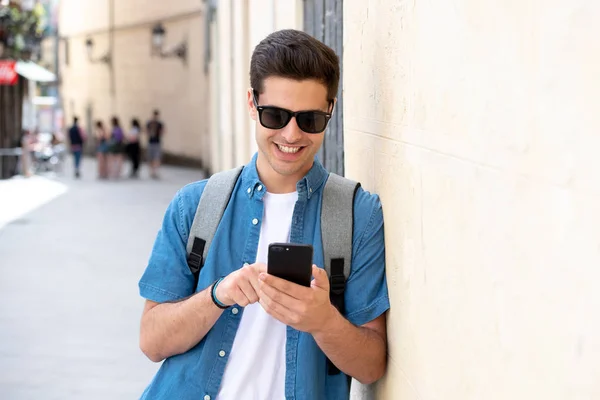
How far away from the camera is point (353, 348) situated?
2330 millimetres

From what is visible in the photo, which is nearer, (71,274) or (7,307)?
(7,307)

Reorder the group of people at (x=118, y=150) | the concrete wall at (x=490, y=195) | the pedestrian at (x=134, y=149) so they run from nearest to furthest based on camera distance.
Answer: the concrete wall at (x=490, y=195)
the group of people at (x=118, y=150)
the pedestrian at (x=134, y=149)

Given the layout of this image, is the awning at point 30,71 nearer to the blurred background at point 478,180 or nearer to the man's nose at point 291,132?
the blurred background at point 478,180

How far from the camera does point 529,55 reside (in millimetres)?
1344

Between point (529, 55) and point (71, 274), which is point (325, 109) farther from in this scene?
point (71, 274)

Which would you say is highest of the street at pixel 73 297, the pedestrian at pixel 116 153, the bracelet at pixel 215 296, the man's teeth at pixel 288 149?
the man's teeth at pixel 288 149

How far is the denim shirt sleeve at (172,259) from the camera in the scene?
2.39 m

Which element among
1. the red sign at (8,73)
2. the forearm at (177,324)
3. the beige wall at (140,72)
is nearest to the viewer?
the forearm at (177,324)

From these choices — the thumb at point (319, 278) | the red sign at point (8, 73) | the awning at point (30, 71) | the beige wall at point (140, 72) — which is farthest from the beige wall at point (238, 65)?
the beige wall at point (140, 72)

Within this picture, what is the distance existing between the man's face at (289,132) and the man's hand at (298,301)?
1.19 ft

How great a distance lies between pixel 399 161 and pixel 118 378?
432 centimetres

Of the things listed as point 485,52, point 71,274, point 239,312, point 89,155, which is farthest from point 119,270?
point 89,155

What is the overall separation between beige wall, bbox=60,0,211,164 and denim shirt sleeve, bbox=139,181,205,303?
78.5 ft

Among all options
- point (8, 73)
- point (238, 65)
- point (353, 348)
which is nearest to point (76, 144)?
point (8, 73)
